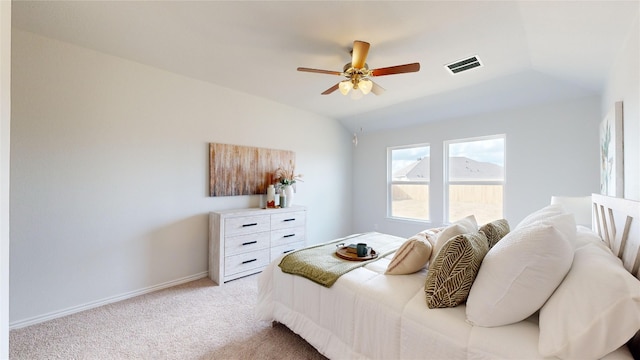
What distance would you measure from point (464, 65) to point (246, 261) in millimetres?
3456

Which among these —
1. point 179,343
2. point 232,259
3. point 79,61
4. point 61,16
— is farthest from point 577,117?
point 79,61

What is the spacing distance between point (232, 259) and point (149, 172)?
139 cm

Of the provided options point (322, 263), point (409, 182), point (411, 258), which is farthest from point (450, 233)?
Result: point (409, 182)

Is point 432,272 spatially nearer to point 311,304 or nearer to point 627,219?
point 311,304

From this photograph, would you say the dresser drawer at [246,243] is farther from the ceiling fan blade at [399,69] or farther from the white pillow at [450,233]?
the ceiling fan blade at [399,69]

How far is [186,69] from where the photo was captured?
2.80m

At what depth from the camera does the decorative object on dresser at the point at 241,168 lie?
3.23m

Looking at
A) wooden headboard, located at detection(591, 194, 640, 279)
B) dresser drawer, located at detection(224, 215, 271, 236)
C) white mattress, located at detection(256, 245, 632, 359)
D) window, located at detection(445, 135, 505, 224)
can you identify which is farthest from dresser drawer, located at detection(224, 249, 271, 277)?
wooden headboard, located at detection(591, 194, 640, 279)

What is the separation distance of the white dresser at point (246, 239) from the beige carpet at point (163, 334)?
1.68ft

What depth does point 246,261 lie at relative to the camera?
314 cm

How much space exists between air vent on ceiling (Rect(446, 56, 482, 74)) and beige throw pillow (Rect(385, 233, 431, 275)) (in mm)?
2072

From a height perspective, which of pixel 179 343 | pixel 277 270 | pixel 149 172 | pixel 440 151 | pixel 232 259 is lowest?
pixel 179 343

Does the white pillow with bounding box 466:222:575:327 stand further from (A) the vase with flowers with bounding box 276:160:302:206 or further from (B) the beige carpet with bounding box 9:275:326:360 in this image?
(A) the vase with flowers with bounding box 276:160:302:206

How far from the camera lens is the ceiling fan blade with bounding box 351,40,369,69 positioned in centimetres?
203
